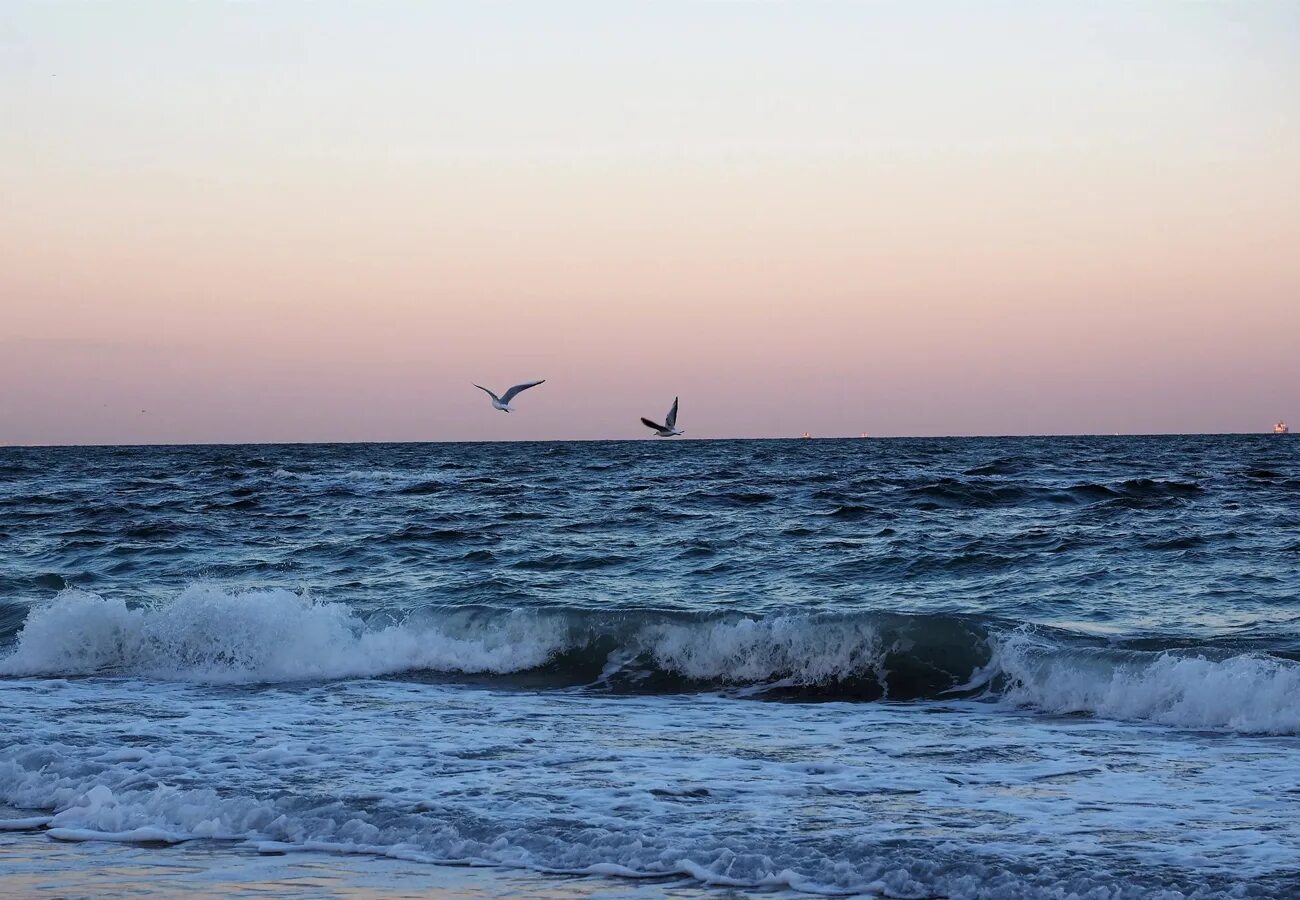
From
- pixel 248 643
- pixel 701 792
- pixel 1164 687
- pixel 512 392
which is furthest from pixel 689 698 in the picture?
pixel 512 392

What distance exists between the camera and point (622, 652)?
42.4 ft

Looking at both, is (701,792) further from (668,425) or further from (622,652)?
(668,425)

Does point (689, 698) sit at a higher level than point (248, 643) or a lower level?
lower

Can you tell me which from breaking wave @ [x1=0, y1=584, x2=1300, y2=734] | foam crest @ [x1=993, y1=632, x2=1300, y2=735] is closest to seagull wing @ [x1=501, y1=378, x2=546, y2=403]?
breaking wave @ [x1=0, y1=584, x2=1300, y2=734]

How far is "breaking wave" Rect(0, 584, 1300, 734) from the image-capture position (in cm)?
1077

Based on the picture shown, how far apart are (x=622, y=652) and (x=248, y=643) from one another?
3.66m

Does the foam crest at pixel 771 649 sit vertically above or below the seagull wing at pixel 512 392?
→ below

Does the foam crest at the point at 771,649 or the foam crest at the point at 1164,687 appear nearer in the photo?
the foam crest at the point at 1164,687

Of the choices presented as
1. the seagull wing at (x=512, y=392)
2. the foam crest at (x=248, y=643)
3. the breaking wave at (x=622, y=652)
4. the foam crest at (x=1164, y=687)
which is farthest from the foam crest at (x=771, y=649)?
the seagull wing at (x=512, y=392)

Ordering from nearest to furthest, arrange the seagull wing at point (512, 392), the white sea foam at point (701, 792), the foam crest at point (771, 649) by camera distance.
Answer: the white sea foam at point (701, 792) < the foam crest at point (771, 649) < the seagull wing at point (512, 392)

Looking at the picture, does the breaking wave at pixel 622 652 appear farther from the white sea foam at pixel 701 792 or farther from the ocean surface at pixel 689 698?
the white sea foam at pixel 701 792

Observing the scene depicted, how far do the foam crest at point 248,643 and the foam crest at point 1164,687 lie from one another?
4.66m

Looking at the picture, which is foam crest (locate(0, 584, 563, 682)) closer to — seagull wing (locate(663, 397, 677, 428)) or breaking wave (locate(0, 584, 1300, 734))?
breaking wave (locate(0, 584, 1300, 734))

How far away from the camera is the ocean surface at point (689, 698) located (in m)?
6.33
